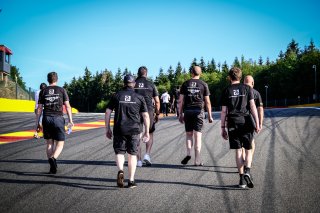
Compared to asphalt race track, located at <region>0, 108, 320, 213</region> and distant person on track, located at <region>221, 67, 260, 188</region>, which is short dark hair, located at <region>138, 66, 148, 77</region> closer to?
asphalt race track, located at <region>0, 108, 320, 213</region>

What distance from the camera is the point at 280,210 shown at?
3.75 metres

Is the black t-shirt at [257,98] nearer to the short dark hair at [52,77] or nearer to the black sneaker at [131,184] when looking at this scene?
the black sneaker at [131,184]

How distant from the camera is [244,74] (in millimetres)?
103750

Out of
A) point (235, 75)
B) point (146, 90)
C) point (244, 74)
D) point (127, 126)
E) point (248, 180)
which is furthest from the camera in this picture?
point (244, 74)

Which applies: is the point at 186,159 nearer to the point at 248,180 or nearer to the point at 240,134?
the point at 240,134

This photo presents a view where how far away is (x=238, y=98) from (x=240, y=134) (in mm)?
592

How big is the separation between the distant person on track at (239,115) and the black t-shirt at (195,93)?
4.16 feet

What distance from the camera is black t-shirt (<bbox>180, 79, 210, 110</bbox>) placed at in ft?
21.1

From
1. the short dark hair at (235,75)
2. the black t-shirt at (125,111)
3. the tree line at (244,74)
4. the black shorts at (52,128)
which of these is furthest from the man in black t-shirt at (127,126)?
the tree line at (244,74)

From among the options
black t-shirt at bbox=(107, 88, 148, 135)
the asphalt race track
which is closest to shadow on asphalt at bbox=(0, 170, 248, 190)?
the asphalt race track

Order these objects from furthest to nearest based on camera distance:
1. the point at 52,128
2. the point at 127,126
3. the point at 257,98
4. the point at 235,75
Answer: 1. the point at 52,128
2. the point at 257,98
3. the point at 235,75
4. the point at 127,126

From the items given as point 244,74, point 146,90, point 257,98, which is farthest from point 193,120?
point 244,74

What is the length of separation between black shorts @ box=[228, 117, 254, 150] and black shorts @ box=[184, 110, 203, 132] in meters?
1.40

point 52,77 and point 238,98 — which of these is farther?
point 52,77
